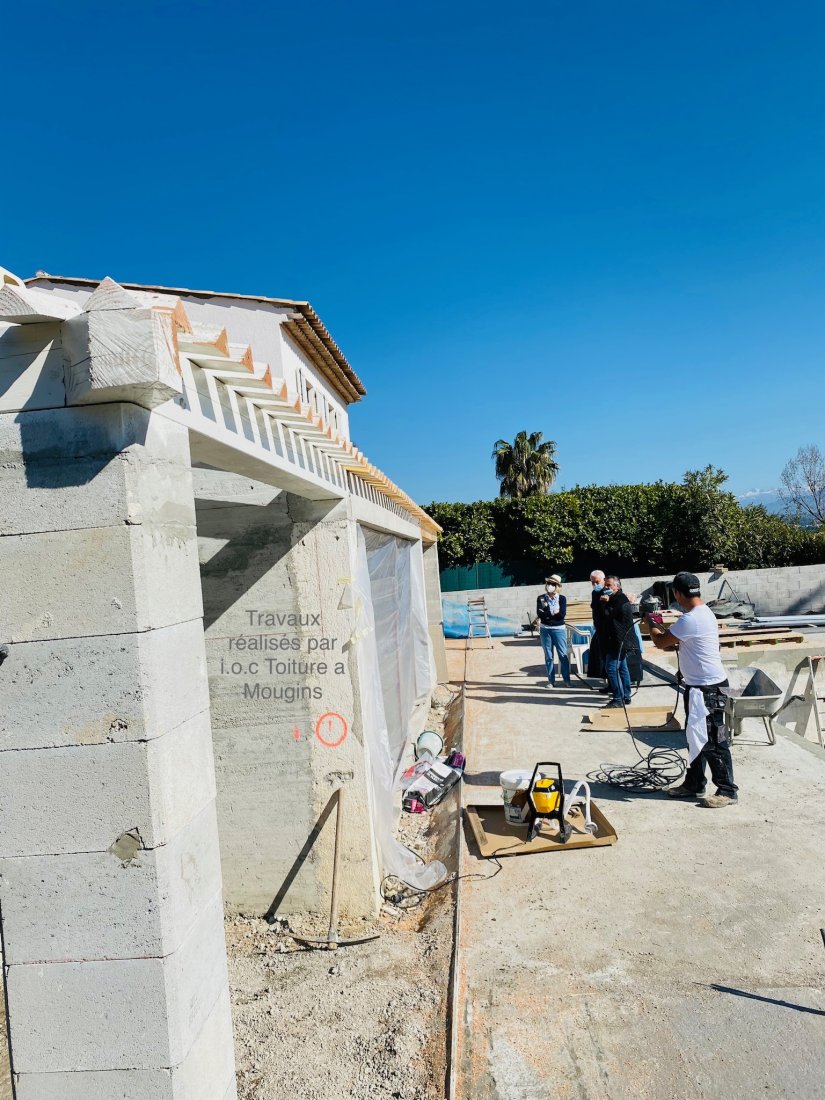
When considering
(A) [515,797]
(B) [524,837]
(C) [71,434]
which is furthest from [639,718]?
(C) [71,434]

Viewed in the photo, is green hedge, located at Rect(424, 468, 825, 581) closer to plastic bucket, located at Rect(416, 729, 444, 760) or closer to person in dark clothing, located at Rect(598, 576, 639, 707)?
person in dark clothing, located at Rect(598, 576, 639, 707)

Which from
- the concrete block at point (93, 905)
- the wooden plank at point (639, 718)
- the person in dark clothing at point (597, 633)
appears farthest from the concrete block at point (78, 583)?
the person in dark clothing at point (597, 633)

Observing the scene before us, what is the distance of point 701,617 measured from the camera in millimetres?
6051

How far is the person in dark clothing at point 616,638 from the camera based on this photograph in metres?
9.22

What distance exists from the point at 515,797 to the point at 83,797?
4.18 meters

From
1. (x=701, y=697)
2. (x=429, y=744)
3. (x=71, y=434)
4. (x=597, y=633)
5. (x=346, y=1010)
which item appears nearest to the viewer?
(x=71, y=434)

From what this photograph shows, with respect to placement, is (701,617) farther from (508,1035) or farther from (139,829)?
(139,829)

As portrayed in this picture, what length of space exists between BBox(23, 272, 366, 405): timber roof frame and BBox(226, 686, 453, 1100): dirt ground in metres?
10.6

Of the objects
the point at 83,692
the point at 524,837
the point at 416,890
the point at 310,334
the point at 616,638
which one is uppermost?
the point at 310,334

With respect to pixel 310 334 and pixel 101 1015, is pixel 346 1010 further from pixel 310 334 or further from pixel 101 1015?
pixel 310 334

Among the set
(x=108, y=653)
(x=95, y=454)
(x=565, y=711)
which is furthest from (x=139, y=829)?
(x=565, y=711)

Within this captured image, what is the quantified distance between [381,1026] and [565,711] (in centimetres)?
650

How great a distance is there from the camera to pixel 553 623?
10914 millimetres

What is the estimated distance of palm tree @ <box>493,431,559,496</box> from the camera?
30.6 metres
